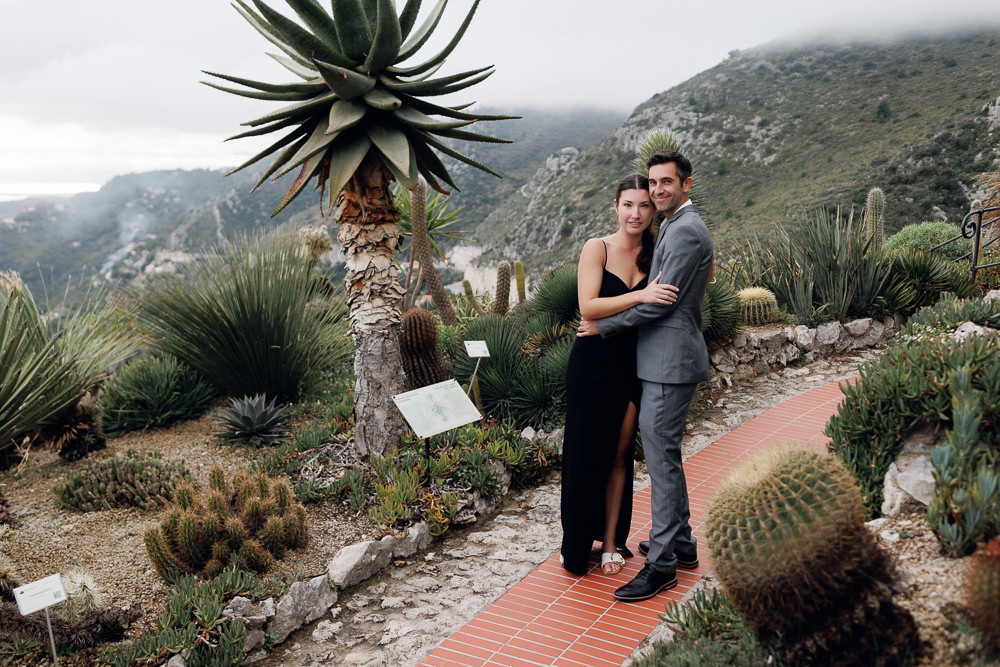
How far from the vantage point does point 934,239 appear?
15086mm

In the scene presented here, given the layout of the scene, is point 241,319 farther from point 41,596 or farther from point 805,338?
point 805,338

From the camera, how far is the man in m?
3.54

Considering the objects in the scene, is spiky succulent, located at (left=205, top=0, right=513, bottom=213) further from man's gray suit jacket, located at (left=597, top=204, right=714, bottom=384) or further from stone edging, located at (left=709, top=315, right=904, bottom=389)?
stone edging, located at (left=709, top=315, right=904, bottom=389)

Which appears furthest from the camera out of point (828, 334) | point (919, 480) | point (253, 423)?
point (828, 334)

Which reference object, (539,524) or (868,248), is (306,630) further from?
(868,248)

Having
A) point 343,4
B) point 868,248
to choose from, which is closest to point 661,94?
point 868,248

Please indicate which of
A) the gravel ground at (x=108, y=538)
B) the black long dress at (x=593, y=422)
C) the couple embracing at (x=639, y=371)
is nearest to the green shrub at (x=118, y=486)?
the gravel ground at (x=108, y=538)

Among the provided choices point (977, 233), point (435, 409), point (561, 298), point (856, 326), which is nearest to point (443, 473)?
point (435, 409)

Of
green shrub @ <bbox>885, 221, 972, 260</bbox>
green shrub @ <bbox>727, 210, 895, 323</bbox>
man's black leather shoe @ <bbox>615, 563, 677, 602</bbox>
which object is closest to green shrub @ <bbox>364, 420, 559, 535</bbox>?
man's black leather shoe @ <bbox>615, 563, 677, 602</bbox>

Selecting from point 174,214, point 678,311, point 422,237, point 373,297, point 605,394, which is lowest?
point 605,394

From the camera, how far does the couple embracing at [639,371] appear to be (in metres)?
3.57

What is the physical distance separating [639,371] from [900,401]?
137 cm

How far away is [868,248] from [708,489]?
237 inches

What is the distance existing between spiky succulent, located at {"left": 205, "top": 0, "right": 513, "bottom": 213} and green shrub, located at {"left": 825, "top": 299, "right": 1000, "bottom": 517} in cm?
327
